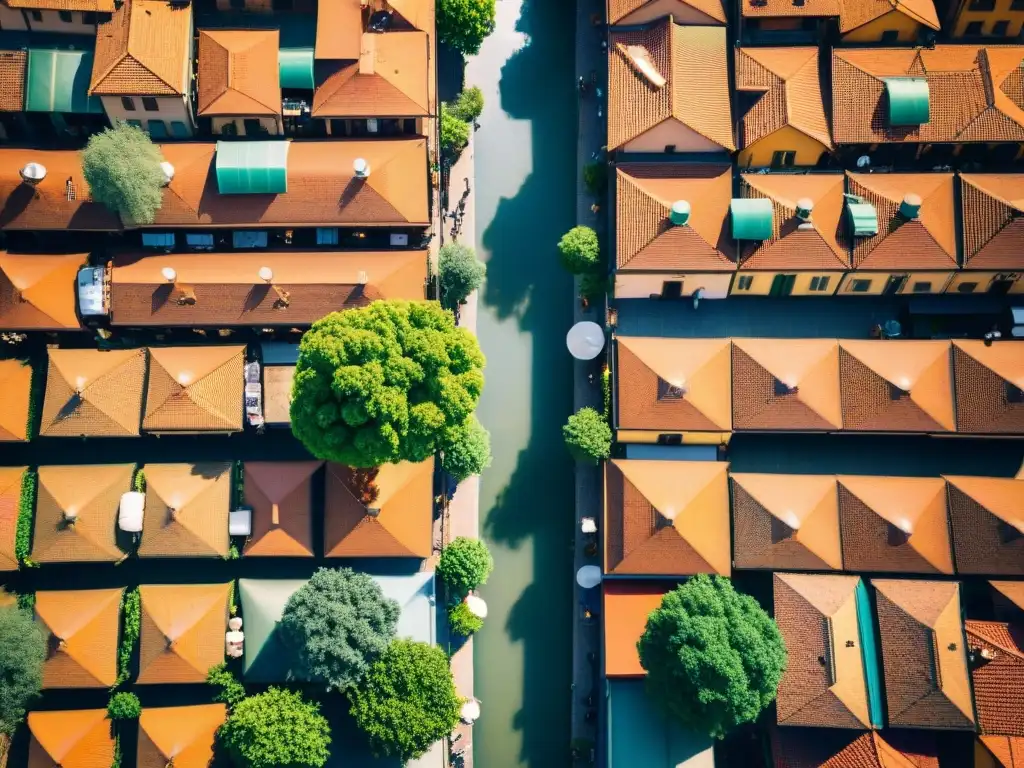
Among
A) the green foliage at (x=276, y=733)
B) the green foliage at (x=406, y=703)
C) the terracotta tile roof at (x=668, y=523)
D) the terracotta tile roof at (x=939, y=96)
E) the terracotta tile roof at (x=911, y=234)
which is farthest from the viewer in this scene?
the terracotta tile roof at (x=939, y=96)

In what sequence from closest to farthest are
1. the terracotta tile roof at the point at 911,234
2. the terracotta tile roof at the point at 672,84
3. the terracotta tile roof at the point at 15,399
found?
1. the terracotta tile roof at the point at 911,234
2. the terracotta tile roof at the point at 15,399
3. the terracotta tile roof at the point at 672,84

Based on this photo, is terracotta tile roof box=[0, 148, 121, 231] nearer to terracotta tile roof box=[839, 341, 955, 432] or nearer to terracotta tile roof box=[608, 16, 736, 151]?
terracotta tile roof box=[608, 16, 736, 151]

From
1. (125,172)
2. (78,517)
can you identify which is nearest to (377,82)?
(125,172)

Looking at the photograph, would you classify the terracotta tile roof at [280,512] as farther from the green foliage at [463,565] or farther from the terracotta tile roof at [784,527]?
the terracotta tile roof at [784,527]

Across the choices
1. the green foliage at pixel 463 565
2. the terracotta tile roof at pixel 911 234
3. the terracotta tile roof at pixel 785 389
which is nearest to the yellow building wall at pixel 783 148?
the terracotta tile roof at pixel 911 234

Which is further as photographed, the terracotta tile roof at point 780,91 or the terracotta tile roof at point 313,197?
the terracotta tile roof at point 313,197

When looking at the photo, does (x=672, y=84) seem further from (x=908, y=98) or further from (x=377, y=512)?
(x=377, y=512)
